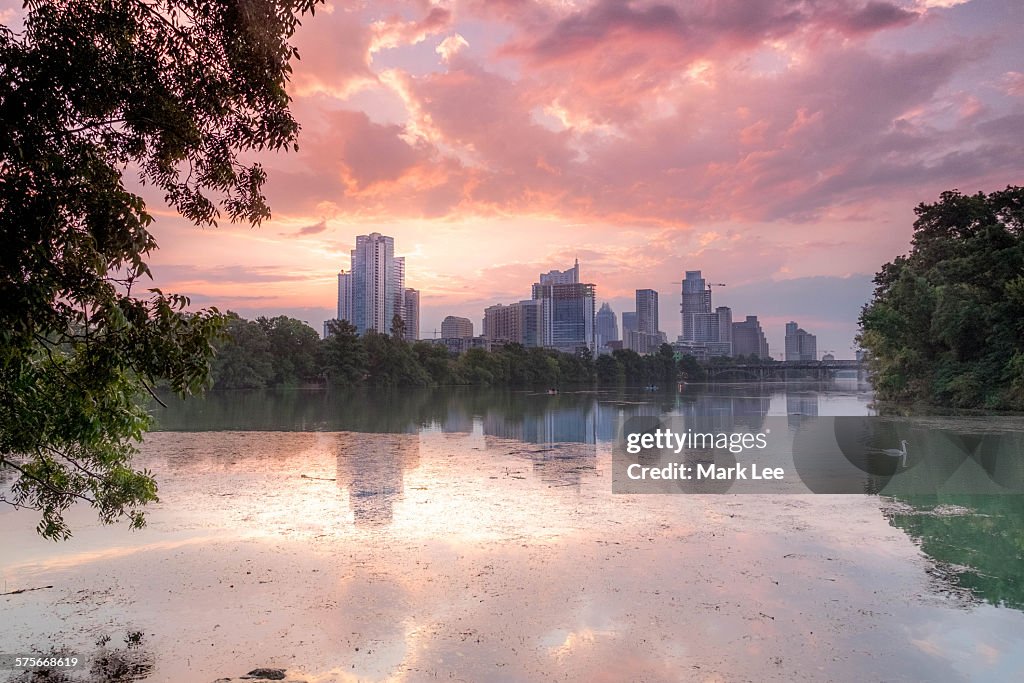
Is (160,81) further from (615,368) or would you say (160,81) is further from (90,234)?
(615,368)

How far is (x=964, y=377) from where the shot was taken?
3606 cm

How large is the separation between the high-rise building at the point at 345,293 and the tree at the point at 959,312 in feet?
512

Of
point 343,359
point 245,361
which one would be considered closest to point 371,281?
point 343,359

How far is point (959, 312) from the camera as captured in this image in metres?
35.3

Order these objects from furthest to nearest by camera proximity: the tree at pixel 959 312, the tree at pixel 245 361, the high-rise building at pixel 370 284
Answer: the high-rise building at pixel 370 284 → the tree at pixel 245 361 → the tree at pixel 959 312

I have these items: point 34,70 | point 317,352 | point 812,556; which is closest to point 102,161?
point 34,70

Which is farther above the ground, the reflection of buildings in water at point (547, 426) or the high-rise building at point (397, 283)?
the high-rise building at point (397, 283)

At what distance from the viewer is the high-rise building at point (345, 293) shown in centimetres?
18675

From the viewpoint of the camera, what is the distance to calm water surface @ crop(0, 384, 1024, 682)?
6270 mm

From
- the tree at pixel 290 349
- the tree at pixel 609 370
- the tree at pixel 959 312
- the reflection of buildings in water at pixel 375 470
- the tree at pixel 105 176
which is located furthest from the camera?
the tree at pixel 609 370

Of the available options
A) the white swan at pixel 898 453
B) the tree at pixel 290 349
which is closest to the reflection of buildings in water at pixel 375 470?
the white swan at pixel 898 453

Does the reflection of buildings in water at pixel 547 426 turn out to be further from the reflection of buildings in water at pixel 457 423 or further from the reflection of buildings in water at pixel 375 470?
the reflection of buildings in water at pixel 375 470

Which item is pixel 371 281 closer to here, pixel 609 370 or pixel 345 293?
pixel 345 293

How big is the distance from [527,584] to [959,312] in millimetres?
35109
